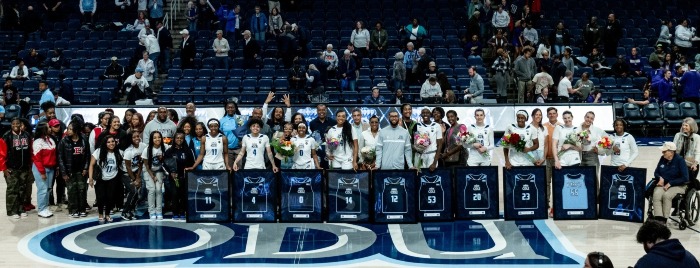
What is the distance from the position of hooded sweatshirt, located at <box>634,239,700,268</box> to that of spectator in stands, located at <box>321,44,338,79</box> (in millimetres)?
18240

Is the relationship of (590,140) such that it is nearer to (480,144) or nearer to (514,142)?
(514,142)

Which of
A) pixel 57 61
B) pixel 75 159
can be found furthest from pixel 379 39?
pixel 75 159

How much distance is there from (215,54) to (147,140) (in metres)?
10.9

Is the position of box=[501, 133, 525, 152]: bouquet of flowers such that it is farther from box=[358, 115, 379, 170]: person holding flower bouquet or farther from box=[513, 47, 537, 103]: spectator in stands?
box=[513, 47, 537, 103]: spectator in stands

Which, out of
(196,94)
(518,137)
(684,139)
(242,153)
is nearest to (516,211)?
(518,137)

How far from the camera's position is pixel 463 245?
40.9ft

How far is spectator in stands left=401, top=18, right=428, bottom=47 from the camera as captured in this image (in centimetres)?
2603

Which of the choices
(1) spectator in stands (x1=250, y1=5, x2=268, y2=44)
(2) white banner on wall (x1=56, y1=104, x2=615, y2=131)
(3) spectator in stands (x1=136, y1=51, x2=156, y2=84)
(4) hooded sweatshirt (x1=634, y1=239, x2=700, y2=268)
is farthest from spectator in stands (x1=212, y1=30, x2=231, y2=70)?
(4) hooded sweatshirt (x1=634, y1=239, x2=700, y2=268)

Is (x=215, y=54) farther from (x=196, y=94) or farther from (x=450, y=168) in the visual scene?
(x=450, y=168)

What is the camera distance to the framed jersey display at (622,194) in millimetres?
13461

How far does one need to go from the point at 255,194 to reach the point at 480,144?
131 inches

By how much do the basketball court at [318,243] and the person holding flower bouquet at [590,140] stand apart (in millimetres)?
916

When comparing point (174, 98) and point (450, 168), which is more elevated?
point (174, 98)

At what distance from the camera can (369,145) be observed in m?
13.9
